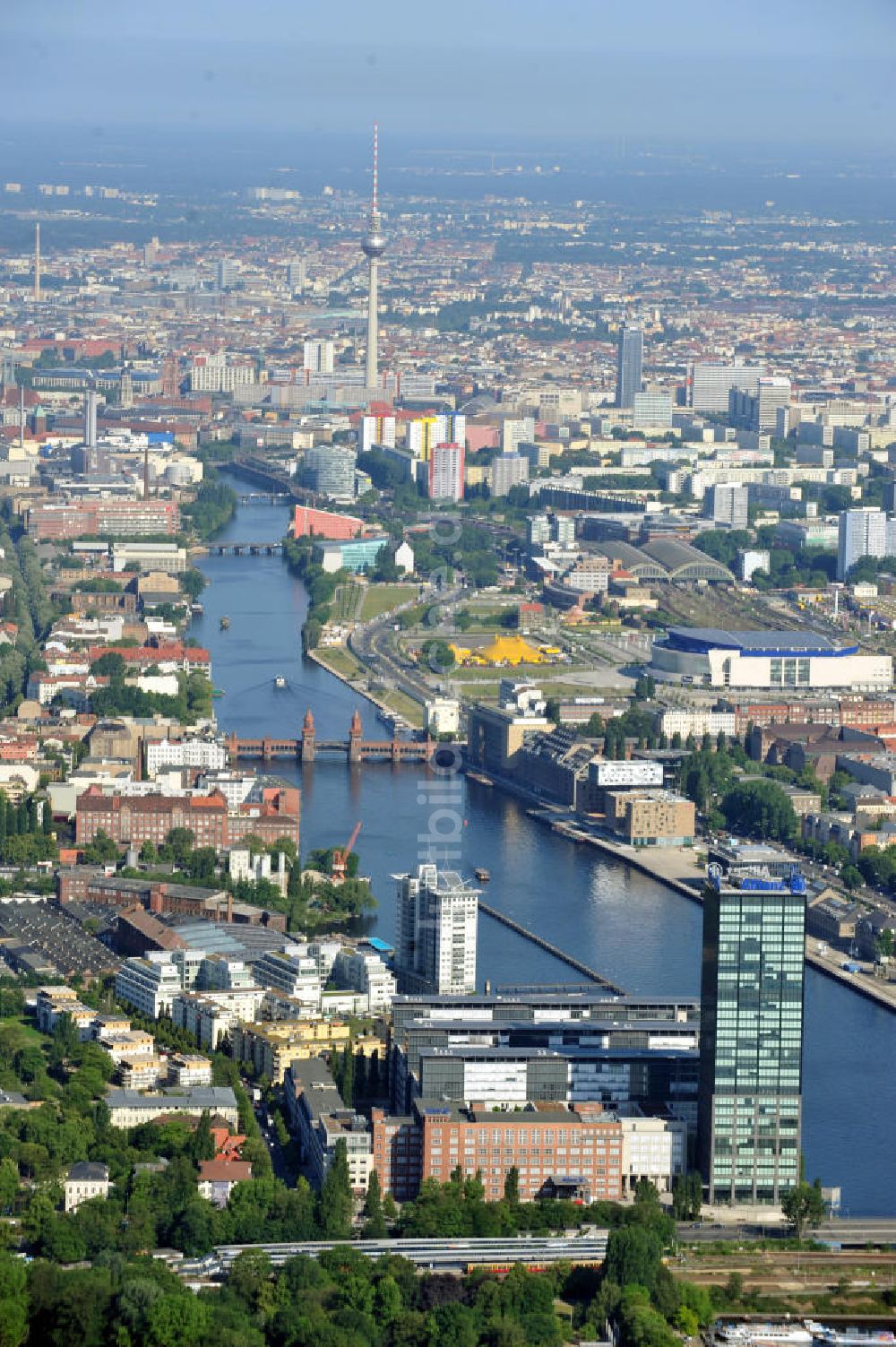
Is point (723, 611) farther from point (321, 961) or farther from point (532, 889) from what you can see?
point (321, 961)

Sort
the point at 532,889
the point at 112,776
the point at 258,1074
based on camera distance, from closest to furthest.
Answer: the point at 258,1074 < the point at 532,889 < the point at 112,776

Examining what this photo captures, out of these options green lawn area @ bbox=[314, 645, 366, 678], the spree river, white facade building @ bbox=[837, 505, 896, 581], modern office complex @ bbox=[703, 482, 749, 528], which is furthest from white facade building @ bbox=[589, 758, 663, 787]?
modern office complex @ bbox=[703, 482, 749, 528]

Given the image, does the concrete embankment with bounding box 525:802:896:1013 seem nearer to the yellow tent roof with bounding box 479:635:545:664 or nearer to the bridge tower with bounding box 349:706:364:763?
the bridge tower with bounding box 349:706:364:763

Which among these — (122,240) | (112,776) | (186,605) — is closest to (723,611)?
(186,605)

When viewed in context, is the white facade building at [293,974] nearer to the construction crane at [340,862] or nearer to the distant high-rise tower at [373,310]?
the construction crane at [340,862]

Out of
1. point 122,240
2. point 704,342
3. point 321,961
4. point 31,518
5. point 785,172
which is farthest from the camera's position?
point 785,172

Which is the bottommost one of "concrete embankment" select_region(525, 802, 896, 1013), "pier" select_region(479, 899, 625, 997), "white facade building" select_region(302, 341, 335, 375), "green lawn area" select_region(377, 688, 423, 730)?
"concrete embankment" select_region(525, 802, 896, 1013)

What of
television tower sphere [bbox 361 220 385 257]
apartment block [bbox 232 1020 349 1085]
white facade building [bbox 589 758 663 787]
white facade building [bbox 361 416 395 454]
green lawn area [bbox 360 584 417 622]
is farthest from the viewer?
television tower sphere [bbox 361 220 385 257]
